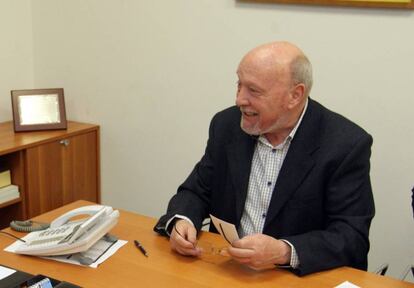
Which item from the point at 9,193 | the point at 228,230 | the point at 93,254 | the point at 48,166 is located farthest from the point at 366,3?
the point at 9,193

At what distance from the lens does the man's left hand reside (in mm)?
1599

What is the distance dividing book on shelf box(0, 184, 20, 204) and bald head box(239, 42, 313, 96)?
65.6 inches

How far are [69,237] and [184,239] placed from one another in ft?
1.20

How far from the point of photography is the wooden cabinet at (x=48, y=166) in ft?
9.66

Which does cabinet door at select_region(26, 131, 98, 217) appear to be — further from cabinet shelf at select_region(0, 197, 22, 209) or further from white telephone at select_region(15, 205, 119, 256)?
white telephone at select_region(15, 205, 119, 256)

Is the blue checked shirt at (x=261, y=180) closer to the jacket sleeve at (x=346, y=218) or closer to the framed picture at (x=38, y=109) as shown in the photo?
the jacket sleeve at (x=346, y=218)

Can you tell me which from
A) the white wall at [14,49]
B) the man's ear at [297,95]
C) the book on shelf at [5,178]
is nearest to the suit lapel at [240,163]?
the man's ear at [297,95]

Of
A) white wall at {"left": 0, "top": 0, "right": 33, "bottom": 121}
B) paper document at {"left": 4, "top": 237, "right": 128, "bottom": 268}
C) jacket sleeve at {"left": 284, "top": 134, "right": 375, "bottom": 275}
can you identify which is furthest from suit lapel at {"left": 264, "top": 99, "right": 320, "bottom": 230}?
white wall at {"left": 0, "top": 0, "right": 33, "bottom": 121}

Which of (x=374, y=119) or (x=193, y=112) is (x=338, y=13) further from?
(x=193, y=112)

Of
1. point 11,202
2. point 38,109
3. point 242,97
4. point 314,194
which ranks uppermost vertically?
point 242,97

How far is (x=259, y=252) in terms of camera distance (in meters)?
1.60

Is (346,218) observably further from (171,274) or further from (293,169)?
(171,274)

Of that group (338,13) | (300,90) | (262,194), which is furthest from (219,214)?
(338,13)

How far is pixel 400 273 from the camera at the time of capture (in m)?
2.76
